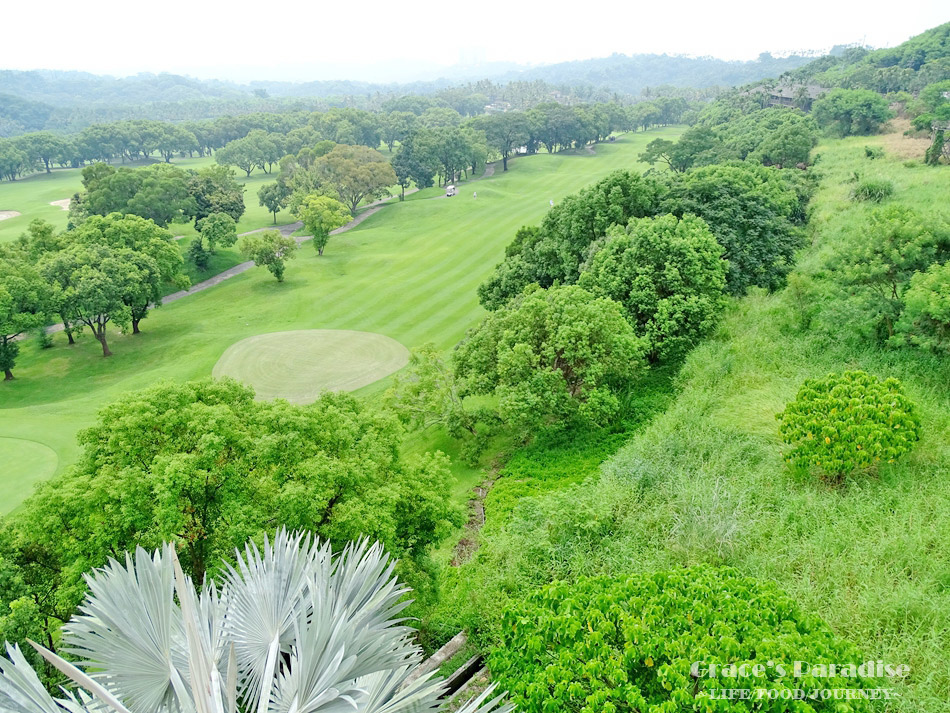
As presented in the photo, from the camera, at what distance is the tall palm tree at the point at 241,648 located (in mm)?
7605

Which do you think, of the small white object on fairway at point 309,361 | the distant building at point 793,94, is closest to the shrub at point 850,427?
the small white object on fairway at point 309,361

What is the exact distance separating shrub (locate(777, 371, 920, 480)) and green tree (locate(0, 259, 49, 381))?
147 ft

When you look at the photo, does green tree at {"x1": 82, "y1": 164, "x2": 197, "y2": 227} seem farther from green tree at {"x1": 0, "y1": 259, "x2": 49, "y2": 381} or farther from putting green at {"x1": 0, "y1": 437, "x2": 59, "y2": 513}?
putting green at {"x1": 0, "y1": 437, "x2": 59, "y2": 513}

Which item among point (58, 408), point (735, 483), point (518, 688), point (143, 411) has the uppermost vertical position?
point (143, 411)

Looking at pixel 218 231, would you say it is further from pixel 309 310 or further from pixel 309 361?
pixel 309 361

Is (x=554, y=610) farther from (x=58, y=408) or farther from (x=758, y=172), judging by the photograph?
(x=758, y=172)

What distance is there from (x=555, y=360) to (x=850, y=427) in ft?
40.4

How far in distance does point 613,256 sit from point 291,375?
2123cm

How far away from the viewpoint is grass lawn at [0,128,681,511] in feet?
125

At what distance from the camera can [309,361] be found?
132 feet

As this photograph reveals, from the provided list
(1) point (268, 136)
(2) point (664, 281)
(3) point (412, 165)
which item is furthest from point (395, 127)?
(2) point (664, 281)

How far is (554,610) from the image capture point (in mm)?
11945

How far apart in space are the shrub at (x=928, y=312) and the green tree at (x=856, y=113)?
228 feet

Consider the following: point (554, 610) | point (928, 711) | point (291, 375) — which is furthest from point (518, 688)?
point (291, 375)
